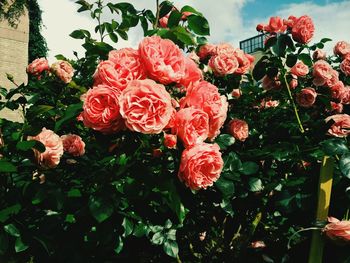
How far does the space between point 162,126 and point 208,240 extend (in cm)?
143

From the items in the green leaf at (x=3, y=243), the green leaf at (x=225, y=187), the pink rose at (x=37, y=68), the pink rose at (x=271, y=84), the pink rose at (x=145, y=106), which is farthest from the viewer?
the pink rose at (x=37, y=68)

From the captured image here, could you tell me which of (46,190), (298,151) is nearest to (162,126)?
(46,190)

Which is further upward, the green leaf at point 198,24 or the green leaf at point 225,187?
the green leaf at point 198,24

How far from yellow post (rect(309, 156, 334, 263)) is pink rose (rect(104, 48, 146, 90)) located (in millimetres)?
613

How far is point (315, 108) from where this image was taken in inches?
83.2

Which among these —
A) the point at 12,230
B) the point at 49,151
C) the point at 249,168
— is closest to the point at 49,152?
the point at 49,151

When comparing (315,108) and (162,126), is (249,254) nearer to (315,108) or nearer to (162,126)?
(162,126)

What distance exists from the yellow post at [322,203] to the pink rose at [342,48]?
5.03 ft

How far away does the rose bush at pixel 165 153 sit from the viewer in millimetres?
941

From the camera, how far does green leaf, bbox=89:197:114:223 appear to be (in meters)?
0.96

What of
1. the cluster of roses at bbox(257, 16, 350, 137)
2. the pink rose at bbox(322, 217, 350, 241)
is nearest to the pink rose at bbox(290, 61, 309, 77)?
the cluster of roses at bbox(257, 16, 350, 137)

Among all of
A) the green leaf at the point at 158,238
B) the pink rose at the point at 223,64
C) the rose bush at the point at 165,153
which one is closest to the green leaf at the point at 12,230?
the rose bush at the point at 165,153

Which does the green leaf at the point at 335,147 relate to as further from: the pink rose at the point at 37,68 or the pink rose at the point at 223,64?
the pink rose at the point at 37,68

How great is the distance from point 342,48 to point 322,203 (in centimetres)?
165
